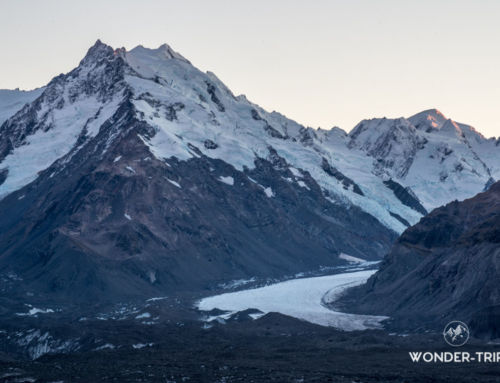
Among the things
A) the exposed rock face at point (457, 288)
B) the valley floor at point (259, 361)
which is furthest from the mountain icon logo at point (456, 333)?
the valley floor at point (259, 361)

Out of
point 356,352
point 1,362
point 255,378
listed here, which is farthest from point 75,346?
point 255,378

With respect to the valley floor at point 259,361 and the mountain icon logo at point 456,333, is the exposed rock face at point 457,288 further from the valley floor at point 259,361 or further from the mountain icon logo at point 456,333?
the valley floor at point 259,361

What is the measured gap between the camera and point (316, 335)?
155m

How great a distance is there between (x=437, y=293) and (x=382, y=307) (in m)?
16.8

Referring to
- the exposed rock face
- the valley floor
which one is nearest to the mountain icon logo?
the exposed rock face

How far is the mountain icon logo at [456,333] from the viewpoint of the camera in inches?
5226

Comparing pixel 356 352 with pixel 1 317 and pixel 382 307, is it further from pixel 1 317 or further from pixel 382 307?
pixel 1 317

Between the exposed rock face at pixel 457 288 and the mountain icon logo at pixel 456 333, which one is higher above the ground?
the exposed rock face at pixel 457 288

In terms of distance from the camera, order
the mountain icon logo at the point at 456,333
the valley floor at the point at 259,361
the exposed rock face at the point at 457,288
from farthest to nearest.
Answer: the exposed rock face at the point at 457,288
the mountain icon logo at the point at 456,333
the valley floor at the point at 259,361

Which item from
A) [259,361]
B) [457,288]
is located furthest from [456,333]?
[259,361]

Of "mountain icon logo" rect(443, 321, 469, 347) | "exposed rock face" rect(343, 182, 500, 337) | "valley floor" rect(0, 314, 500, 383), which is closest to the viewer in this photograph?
"valley floor" rect(0, 314, 500, 383)

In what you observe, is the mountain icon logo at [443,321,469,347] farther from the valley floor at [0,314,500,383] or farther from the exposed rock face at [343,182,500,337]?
the valley floor at [0,314,500,383]

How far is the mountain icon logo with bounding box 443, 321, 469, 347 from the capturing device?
436 ft

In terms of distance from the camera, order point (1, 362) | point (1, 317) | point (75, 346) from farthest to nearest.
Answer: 1. point (1, 317)
2. point (75, 346)
3. point (1, 362)
